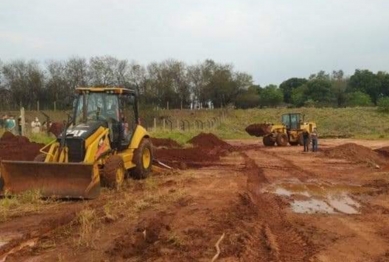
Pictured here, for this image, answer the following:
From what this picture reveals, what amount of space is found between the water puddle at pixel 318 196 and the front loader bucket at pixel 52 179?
13.7ft

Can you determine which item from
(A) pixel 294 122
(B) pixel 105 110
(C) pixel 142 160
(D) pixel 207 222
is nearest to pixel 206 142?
(A) pixel 294 122

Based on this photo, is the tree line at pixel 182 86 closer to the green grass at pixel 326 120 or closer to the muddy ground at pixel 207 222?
the green grass at pixel 326 120

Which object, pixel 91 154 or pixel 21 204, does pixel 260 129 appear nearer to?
pixel 91 154

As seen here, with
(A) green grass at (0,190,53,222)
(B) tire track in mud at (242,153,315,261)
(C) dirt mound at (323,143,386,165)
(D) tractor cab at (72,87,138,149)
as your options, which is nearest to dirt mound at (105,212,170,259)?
(B) tire track in mud at (242,153,315,261)

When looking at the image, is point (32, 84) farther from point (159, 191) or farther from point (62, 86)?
point (159, 191)

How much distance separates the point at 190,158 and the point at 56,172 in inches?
429

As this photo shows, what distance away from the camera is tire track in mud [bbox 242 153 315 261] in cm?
634

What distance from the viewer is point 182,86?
77.1 meters

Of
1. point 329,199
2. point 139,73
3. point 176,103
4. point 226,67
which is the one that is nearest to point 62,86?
point 139,73

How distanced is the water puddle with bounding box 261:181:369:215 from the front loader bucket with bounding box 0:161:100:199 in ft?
13.7

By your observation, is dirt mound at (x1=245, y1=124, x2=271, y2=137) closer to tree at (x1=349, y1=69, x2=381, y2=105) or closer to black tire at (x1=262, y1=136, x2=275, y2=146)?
black tire at (x1=262, y1=136, x2=275, y2=146)

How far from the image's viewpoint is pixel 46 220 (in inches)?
327

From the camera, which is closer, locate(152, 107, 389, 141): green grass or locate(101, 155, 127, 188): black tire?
locate(101, 155, 127, 188): black tire

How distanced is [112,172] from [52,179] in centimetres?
141
